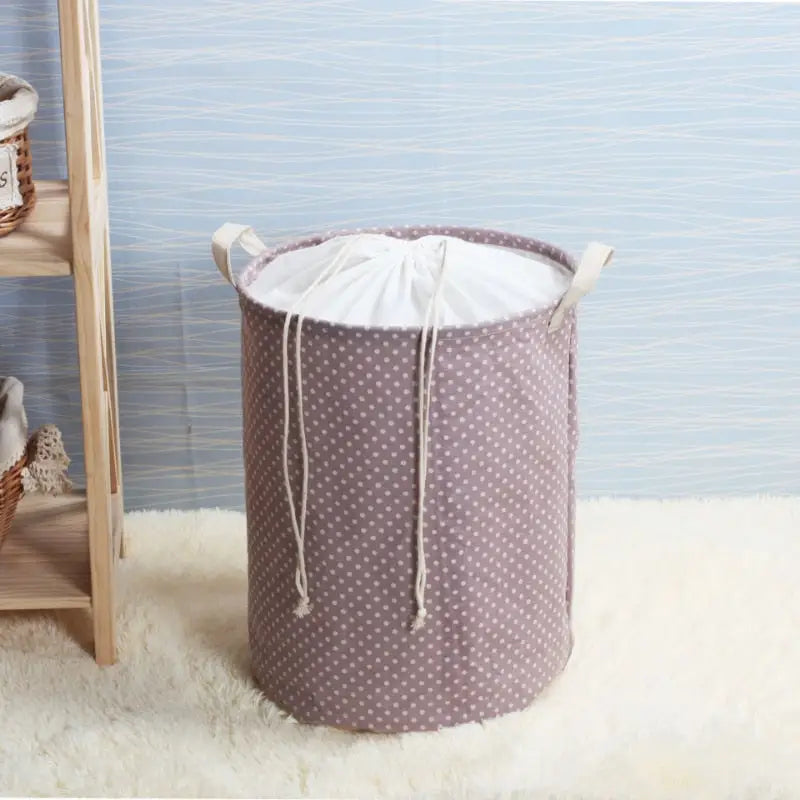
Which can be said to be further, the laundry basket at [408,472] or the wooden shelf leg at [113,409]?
the wooden shelf leg at [113,409]

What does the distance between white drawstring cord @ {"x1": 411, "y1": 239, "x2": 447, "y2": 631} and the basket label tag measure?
0.49 metres

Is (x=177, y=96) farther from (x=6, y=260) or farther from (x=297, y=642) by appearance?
(x=297, y=642)

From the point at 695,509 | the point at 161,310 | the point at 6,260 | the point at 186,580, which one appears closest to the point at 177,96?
the point at 161,310

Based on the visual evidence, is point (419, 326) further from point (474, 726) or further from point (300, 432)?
point (474, 726)

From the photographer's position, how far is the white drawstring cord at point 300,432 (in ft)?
4.47

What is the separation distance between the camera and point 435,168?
5.93 ft

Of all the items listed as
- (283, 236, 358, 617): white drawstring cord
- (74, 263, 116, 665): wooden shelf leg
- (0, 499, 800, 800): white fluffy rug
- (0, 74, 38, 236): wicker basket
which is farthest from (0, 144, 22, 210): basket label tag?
(0, 499, 800, 800): white fluffy rug

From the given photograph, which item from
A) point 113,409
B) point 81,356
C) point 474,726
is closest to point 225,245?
point 81,356

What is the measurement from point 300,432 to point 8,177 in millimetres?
437

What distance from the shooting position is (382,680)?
57.1 inches

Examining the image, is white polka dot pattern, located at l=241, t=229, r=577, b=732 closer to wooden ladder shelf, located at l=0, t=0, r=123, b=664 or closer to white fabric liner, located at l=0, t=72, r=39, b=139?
wooden ladder shelf, located at l=0, t=0, r=123, b=664

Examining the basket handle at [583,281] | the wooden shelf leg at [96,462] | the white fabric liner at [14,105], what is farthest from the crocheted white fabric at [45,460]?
the basket handle at [583,281]

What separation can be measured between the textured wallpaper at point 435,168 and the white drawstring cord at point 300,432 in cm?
37

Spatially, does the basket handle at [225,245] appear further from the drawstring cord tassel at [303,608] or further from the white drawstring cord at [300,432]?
the drawstring cord tassel at [303,608]
